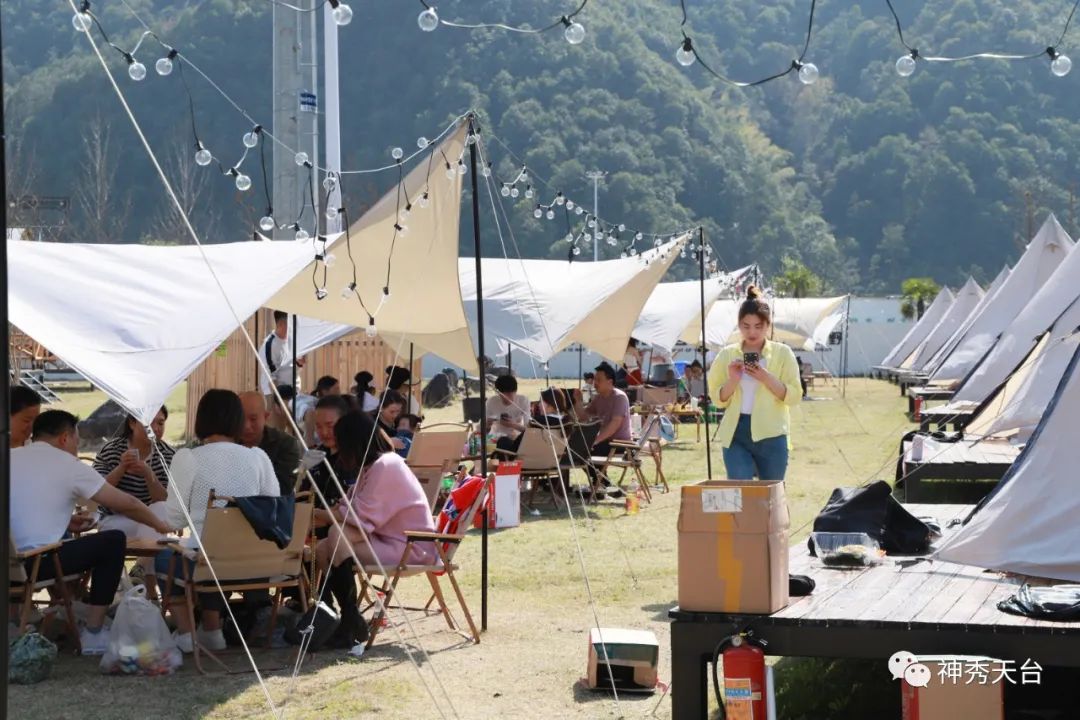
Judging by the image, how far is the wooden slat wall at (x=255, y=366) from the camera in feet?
49.2

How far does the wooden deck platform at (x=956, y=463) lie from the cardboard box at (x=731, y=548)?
16.4 feet

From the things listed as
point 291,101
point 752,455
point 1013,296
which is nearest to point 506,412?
point 291,101

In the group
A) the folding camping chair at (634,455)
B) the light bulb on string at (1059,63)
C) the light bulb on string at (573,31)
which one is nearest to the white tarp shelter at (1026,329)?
the folding camping chair at (634,455)

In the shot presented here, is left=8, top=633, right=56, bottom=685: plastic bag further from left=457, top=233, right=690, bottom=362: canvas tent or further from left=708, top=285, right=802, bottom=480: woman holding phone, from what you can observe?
left=457, top=233, right=690, bottom=362: canvas tent

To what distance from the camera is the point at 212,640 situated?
18.4 feet

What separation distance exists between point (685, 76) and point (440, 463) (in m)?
64.0

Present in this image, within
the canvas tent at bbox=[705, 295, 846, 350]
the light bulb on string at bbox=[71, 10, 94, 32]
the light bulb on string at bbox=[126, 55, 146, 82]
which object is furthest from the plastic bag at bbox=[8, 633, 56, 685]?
the canvas tent at bbox=[705, 295, 846, 350]

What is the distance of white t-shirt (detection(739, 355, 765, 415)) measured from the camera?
6.27 m

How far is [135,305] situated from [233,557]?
47.3 inches

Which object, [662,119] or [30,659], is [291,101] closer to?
[30,659]

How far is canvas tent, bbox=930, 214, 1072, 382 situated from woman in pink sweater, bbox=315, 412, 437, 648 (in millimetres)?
10954

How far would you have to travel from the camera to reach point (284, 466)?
271 inches

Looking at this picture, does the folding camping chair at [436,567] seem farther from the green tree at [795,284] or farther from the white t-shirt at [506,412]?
the green tree at [795,284]

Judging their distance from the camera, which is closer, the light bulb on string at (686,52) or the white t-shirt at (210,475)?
the light bulb on string at (686,52)
